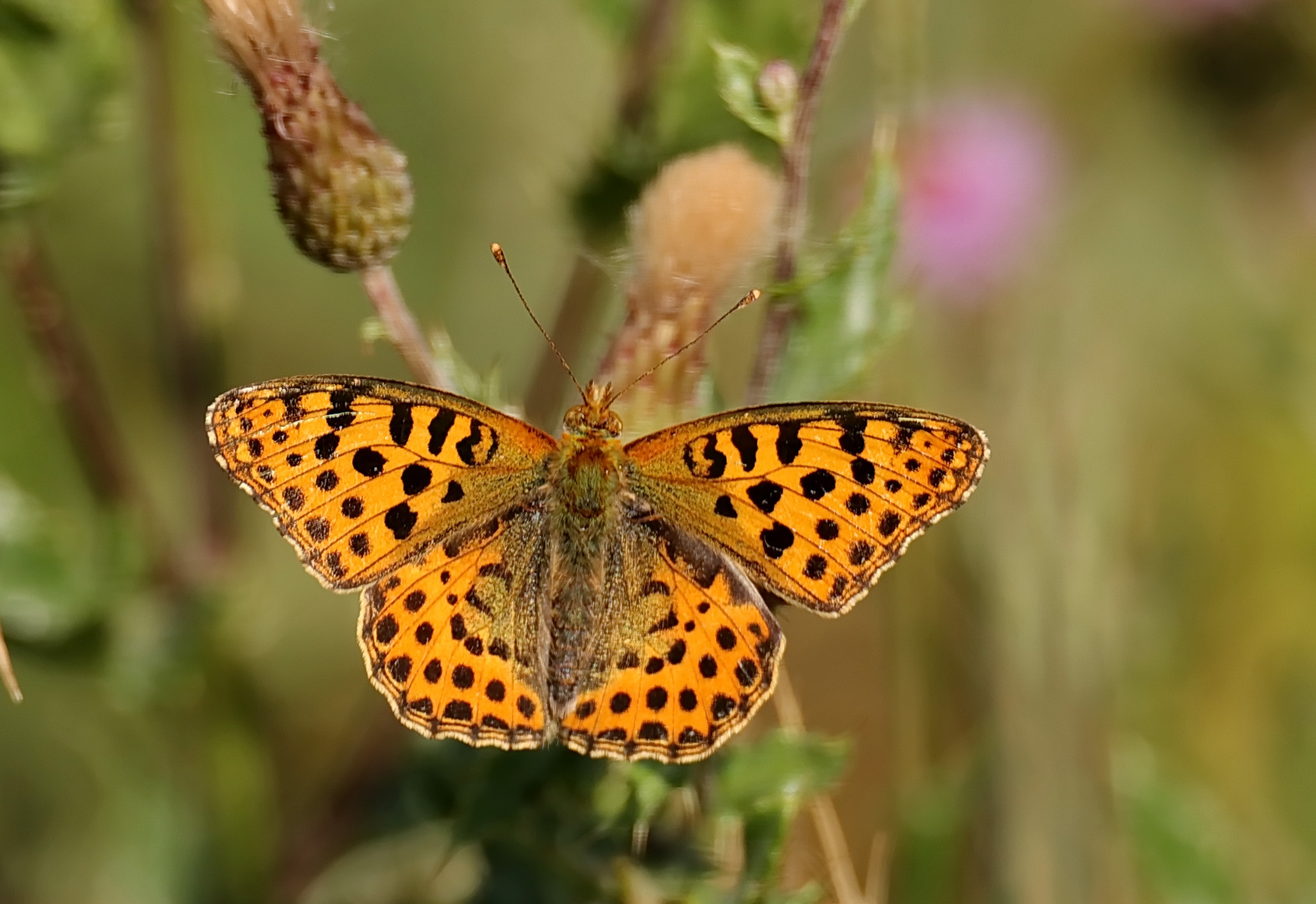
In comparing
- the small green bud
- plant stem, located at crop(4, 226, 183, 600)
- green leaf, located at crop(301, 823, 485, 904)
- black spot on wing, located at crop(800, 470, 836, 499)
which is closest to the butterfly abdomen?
black spot on wing, located at crop(800, 470, 836, 499)

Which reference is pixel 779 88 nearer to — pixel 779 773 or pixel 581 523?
pixel 581 523

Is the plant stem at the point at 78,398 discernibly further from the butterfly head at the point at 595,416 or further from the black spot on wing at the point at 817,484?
the black spot on wing at the point at 817,484

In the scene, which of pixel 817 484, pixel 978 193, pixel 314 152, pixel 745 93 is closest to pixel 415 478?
pixel 314 152

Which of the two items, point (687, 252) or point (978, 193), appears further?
point (978, 193)

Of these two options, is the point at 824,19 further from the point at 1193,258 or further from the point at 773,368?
the point at 1193,258

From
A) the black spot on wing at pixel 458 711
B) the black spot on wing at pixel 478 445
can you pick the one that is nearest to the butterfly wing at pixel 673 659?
the black spot on wing at pixel 458 711

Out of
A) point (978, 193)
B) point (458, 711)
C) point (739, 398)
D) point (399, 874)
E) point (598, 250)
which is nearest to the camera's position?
point (458, 711)

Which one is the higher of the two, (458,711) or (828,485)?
Result: (828,485)
